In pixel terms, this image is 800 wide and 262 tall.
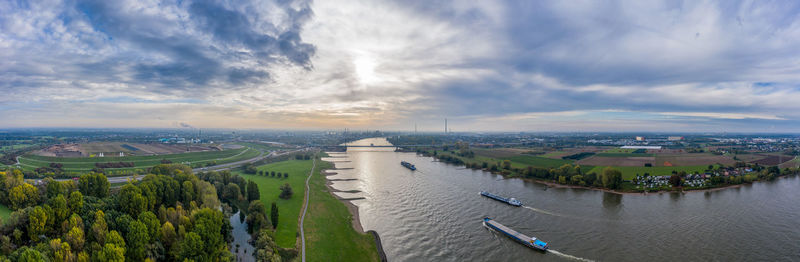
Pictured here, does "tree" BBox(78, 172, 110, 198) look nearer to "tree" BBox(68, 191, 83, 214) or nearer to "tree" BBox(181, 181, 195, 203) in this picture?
"tree" BBox(181, 181, 195, 203)

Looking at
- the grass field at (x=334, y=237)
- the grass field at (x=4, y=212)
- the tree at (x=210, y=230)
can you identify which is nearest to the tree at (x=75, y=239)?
the tree at (x=210, y=230)

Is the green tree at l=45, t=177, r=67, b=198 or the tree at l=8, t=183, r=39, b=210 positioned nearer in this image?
the tree at l=8, t=183, r=39, b=210

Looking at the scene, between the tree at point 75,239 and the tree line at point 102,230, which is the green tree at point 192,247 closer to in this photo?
the tree line at point 102,230

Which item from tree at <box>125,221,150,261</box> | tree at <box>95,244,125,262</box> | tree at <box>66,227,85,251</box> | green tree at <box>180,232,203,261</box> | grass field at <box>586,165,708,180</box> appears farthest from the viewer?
grass field at <box>586,165,708,180</box>

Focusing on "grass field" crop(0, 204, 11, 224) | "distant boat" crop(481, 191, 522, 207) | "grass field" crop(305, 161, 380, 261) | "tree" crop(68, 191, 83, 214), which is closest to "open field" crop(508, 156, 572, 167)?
"distant boat" crop(481, 191, 522, 207)

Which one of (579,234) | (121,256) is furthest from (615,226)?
(121,256)

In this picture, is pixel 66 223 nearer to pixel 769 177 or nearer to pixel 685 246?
pixel 685 246
